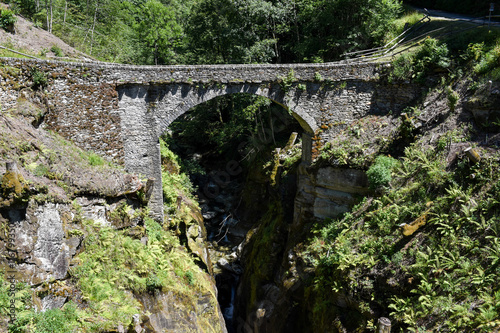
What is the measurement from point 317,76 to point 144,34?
1771 cm

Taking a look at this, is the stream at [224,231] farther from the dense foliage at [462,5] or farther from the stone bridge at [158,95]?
the dense foliage at [462,5]

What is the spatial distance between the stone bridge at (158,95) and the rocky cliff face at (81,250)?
0.66 metres

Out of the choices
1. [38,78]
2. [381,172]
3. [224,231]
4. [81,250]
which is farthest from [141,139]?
[224,231]

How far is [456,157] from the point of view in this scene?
1196 centimetres

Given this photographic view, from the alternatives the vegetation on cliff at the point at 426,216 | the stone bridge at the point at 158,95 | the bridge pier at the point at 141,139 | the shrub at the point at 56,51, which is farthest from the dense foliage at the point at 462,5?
the shrub at the point at 56,51

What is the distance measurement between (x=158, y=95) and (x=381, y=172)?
925 centimetres

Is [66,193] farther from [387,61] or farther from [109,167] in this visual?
[387,61]

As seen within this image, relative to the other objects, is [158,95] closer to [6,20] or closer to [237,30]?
[6,20]

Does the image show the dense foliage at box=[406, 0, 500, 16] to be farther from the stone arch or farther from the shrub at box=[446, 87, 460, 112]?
the stone arch

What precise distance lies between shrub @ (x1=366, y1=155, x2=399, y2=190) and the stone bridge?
3.12 metres

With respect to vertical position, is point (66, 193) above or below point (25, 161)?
below

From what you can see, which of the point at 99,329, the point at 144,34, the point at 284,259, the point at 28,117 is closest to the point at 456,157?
the point at 284,259

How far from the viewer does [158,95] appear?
14.1 m

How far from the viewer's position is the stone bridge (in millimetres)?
12633
